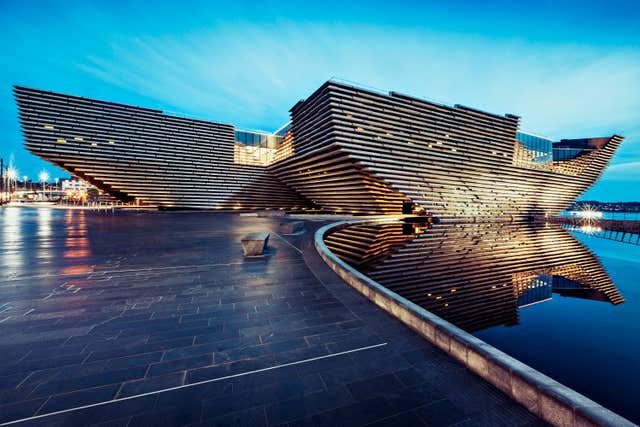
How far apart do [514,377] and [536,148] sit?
65528 mm

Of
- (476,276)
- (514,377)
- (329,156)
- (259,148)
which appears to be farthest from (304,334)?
(259,148)

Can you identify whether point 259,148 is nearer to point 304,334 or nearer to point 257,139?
point 257,139

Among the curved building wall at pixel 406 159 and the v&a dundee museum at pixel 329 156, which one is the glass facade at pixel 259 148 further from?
the curved building wall at pixel 406 159

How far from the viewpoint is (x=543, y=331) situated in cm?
645

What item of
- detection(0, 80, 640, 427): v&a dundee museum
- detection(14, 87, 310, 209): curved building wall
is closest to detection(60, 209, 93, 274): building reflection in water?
detection(0, 80, 640, 427): v&a dundee museum

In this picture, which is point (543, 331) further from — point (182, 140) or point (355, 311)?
point (182, 140)

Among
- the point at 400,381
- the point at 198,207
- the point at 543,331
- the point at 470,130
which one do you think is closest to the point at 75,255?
the point at 400,381

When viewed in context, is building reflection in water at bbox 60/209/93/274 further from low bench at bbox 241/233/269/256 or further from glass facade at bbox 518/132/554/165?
glass facade at bbox 518/132/554/165

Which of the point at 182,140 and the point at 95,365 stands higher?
the point at 182,140

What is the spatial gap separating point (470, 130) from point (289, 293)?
4491 centimetres

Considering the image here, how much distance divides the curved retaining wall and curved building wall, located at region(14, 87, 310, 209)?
148 ft

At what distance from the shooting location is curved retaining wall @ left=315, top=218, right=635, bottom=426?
197cm

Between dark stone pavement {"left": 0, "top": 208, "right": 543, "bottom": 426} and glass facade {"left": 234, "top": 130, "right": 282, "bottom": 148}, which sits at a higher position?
glass facade {"left": 234, "top": 130, "right": 282, "bottom": 148}

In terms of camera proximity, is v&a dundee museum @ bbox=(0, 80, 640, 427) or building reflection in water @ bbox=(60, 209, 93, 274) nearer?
v&a dundee museum @ bbox=(0, 80, 640, 427)
